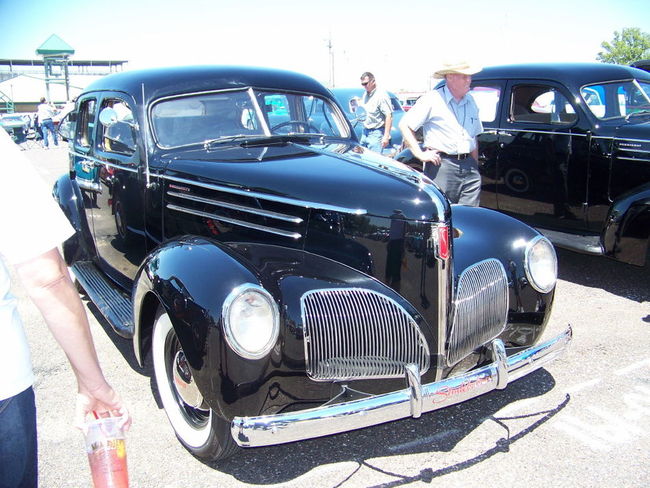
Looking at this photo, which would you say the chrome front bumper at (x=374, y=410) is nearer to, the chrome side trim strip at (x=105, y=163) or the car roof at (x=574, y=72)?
the chrome side trim strip at (x=105, y=163)

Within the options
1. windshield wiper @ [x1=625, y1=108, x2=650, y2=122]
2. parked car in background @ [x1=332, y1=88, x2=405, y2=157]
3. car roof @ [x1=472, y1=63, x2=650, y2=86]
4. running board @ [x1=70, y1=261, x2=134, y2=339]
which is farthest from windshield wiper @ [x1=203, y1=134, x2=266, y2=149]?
parked car in background @ [x1=332, y1=88, x2=405, y2=157]

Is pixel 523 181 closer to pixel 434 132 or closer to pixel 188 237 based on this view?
pixel 434 132

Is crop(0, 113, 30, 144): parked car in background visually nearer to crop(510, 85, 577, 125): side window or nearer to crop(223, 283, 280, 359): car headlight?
crop(510, 85, 577, 125): side window

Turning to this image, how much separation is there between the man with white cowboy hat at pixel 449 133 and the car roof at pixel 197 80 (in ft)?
3.40

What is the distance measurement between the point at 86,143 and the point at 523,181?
4.02m

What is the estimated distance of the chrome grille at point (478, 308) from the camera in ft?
9.09

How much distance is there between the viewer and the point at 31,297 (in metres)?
1.41

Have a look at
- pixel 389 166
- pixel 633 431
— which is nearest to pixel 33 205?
pixel 389 166

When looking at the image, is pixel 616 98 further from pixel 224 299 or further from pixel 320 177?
pixel 224 299

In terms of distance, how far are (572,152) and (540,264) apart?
251cm

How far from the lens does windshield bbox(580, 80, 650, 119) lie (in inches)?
209

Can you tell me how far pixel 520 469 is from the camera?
2.64m

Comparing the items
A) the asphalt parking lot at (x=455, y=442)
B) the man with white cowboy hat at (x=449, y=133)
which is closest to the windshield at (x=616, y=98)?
the man with white cowboy hat at (x=449, y=133)

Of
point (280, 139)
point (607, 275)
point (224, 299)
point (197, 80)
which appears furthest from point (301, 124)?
point (607, 275)
